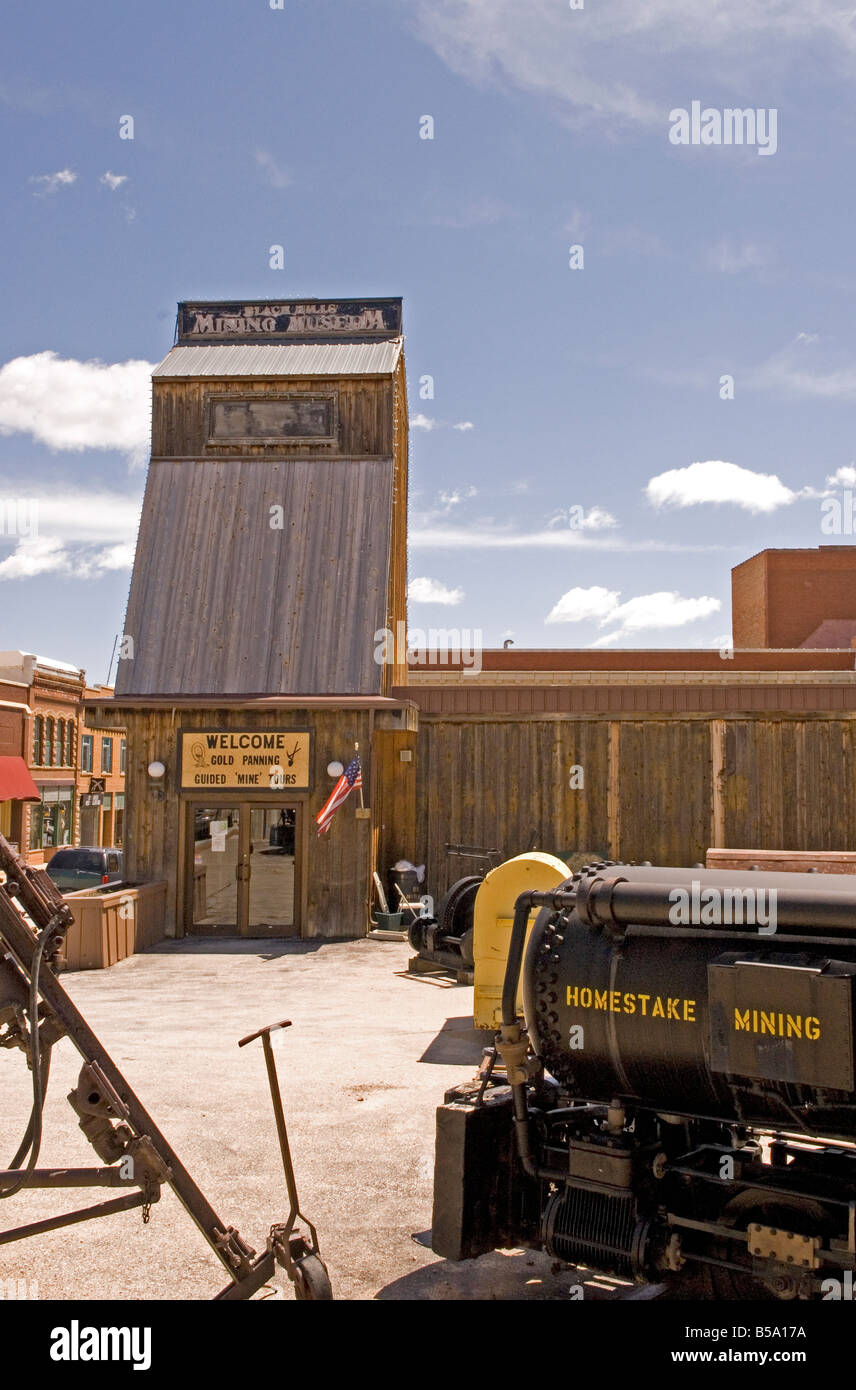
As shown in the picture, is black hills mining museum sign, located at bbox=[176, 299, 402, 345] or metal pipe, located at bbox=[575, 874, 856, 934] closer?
metal pipe, located at bbox=[575, 874, 856, 934]

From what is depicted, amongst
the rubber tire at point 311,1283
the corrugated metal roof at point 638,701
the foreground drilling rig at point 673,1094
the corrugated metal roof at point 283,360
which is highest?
the corrugated metal roof at point 283,360

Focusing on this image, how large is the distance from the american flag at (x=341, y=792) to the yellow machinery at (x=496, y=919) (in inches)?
343

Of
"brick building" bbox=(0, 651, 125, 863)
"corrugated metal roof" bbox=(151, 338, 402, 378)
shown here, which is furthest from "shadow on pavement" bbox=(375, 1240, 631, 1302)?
"brick building" bbox=(0, 651, 125, 863)

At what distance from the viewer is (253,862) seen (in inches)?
832

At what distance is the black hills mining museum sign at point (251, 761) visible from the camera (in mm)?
21297

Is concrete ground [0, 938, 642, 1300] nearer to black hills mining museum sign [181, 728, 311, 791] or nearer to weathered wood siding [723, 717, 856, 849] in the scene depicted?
black hills mining museum sign [181, 728, 311, 791]

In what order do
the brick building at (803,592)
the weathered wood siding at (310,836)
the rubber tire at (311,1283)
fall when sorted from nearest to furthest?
the rubber tire at (311,1283), the weathered wood siding at (310,836), the brick building at (803,592)

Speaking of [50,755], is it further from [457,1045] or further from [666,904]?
[666,904]

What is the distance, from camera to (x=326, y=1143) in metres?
9.10

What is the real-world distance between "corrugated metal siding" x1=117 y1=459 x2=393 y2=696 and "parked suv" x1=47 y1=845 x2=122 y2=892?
9787 millimetres

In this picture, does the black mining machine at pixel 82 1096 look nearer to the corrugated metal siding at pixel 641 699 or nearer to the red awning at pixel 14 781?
the corrugated metal siding at pixel 641 699

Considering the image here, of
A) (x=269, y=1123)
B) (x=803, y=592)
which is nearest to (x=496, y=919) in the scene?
(x=269, y=1123)

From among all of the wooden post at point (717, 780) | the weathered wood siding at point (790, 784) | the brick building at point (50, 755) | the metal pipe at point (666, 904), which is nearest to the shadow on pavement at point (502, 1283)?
the metal pipe at point (666, 904)

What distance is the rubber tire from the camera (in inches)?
224
